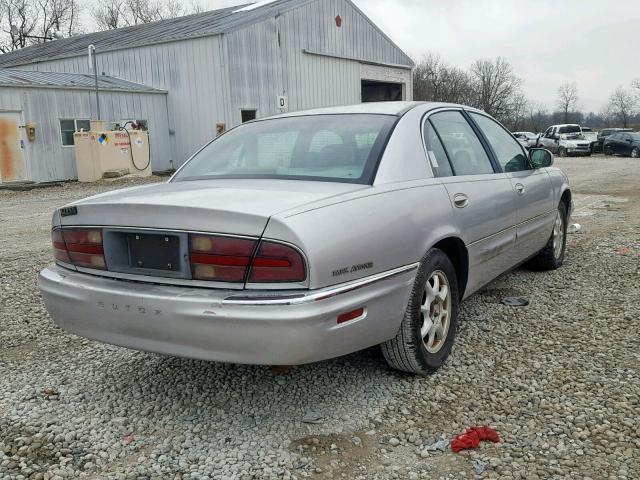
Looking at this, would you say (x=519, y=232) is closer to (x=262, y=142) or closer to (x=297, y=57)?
(x=262, y=142)

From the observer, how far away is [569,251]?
21.6 ft

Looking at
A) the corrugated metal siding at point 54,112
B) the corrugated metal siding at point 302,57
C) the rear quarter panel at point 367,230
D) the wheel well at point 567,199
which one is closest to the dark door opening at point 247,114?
the corrugated metal siding at point 302,57

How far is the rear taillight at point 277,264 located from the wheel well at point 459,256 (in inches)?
46.4

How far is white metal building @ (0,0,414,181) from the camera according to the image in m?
20.4

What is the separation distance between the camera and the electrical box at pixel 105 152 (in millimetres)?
18172

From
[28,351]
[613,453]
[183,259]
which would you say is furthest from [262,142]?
[613,453]

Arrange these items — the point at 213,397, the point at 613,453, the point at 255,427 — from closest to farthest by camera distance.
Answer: the point at 613,453 < the point at 255,427 < the point at 213,397

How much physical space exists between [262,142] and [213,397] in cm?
160

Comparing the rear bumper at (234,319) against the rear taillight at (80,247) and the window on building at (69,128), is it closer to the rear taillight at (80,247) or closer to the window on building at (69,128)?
the rear taillight at (80,247)

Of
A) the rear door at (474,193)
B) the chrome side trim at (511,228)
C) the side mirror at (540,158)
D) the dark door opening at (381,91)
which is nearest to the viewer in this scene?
the rear door at (474,193)

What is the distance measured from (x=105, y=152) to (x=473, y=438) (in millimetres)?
17636

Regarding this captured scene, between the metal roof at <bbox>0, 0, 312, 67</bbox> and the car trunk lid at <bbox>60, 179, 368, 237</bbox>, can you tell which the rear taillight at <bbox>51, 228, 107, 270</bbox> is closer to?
the car trunk lid at <bbox>60, 179, 368, 237</bbox>

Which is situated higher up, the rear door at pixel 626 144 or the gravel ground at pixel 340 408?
the rear door at pixel 626 144

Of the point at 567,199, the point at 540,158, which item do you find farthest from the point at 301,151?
the point at 567,199
